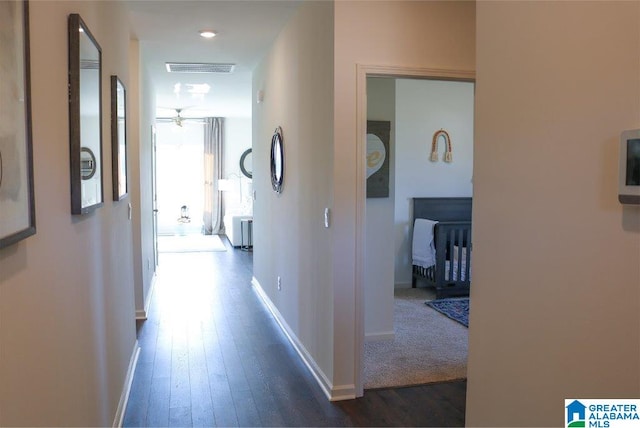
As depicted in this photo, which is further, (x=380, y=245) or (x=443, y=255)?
(x=443, y=255)

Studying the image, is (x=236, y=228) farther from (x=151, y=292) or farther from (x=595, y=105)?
(x=595, y=105)

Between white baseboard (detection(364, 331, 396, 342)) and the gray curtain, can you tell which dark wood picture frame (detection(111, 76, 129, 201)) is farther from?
the gray curtain

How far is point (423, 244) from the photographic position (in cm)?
592

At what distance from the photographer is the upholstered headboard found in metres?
6.36

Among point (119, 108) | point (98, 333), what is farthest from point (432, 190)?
point (98, 333)

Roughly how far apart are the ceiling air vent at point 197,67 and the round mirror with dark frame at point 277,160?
1.33m

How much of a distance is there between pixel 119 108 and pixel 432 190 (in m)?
4.32

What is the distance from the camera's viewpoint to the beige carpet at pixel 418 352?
3533mm

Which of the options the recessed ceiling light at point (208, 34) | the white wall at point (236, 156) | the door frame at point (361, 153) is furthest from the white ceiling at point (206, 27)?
the white wall at point (236, 156)

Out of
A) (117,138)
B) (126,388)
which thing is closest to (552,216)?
(117,138)

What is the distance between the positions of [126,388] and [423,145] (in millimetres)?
4430

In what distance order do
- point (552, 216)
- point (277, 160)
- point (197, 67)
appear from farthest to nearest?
point (197, 67) < point (277, 160) < point (552, 216)

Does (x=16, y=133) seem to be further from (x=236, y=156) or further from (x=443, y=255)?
(x=236, y=156)

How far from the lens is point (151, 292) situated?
231 inches
